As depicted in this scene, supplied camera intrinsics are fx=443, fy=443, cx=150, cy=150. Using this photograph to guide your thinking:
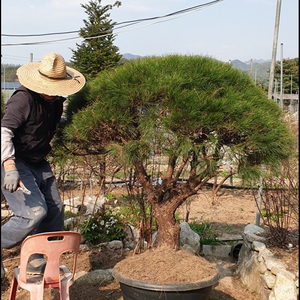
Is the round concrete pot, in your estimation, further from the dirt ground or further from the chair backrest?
the dirt ground

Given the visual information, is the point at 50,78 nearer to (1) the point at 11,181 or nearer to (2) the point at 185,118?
(1) the point at 11,181

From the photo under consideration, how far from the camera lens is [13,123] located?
9.52 feet

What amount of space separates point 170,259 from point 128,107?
1.05 m

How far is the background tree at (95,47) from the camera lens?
10.7 metres

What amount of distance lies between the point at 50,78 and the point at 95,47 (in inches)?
318

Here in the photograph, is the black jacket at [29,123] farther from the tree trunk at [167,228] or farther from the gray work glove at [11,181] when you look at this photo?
the tree trunk at [167,228]

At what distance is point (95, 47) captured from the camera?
35.9ft

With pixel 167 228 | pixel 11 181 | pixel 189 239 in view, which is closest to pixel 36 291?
pixel 11 181

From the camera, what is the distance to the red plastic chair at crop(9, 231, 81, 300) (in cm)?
266

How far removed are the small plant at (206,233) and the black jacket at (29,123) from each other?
2.28 m

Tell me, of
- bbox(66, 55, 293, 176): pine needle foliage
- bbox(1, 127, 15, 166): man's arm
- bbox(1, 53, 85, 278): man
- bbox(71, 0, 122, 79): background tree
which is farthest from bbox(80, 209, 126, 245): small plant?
bbox(71, 0, 122, 79): background tree

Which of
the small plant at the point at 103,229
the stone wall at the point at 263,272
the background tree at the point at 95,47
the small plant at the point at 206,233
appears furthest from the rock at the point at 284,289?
the background tree at the point at 95,47

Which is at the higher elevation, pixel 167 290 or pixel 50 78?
pixel 50 78

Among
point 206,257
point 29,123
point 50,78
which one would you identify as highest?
point 50,78
